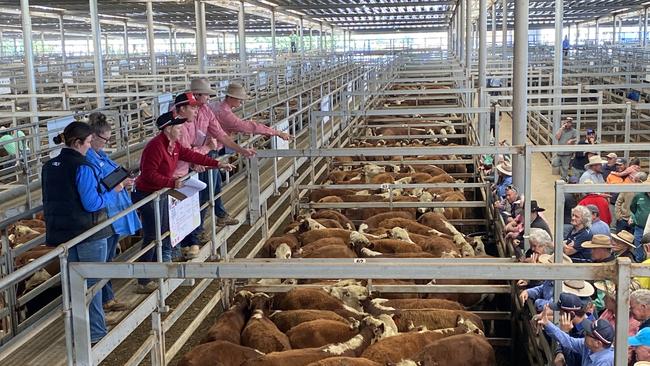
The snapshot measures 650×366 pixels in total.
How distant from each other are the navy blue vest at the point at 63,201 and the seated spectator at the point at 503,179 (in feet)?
20.1

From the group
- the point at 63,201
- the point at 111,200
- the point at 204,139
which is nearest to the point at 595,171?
the point at 204,139

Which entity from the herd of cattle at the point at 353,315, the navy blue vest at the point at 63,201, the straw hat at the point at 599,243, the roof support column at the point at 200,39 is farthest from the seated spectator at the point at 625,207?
the roof support column at the point at 200,39

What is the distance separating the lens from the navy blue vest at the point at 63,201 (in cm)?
484

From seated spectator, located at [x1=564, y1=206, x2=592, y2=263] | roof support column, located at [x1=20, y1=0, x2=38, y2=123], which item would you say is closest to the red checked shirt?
seated spectator, located at [x1=564, y1=206, x2=592, y2=263]

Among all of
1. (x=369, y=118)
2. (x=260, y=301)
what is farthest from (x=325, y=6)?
(x=260, y=301)

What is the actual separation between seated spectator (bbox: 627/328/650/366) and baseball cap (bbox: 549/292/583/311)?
1.38 feet

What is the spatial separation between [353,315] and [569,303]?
2467 mm

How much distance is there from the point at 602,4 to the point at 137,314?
1467 inches

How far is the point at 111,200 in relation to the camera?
505 cm

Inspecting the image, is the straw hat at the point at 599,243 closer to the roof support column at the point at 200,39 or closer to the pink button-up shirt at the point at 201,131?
the pink button-up shirt at the point at 201,131

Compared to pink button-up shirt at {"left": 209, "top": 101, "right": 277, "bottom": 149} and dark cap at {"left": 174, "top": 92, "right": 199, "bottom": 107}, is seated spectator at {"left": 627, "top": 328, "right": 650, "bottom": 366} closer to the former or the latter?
dark cap at {"left": 174, "top": 92, "right": 199, "bottom": 107}

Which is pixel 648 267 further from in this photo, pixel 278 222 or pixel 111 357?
pixel 278 222

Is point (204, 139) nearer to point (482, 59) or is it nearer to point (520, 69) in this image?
point (520, 69)

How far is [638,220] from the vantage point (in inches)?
344
